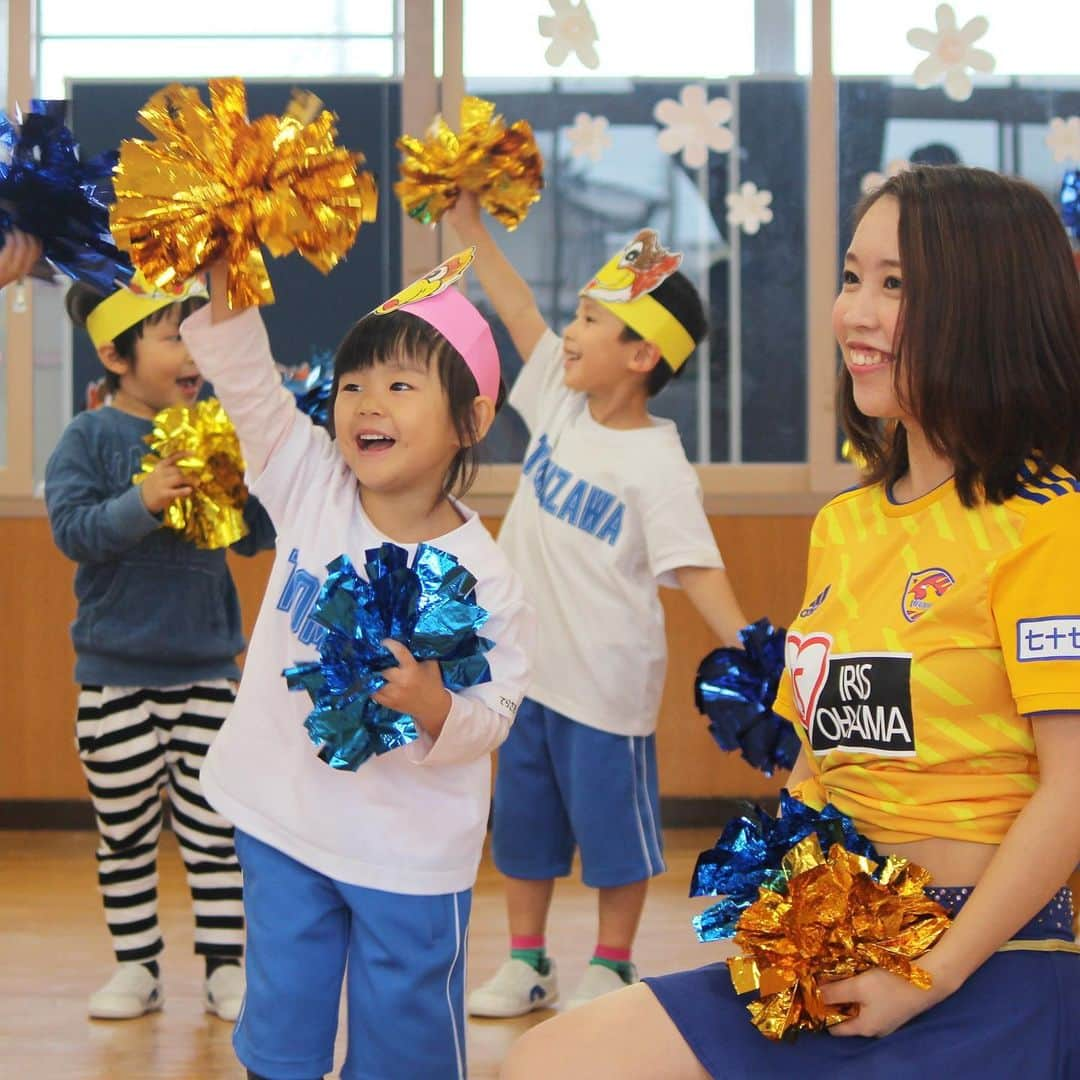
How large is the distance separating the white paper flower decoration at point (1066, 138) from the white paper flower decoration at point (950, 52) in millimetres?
270

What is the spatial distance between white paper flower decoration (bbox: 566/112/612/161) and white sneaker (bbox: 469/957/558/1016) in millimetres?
2704

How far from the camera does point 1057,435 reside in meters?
1.59

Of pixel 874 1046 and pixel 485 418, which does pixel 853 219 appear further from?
pixel 874 1046

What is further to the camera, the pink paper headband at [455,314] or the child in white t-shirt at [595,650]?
the child in white t-shirt at [595,650]

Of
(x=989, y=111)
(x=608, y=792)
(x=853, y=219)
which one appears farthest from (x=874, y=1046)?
(x=989, y=111)

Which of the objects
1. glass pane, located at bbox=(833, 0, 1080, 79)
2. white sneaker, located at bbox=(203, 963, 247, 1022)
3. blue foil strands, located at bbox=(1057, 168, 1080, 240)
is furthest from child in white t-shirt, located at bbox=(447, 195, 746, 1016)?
glass pane, located at bbox=(833, 0, 1080, 79)

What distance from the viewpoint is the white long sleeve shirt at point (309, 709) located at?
6.37 ft

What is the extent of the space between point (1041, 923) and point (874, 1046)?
0.21 meters

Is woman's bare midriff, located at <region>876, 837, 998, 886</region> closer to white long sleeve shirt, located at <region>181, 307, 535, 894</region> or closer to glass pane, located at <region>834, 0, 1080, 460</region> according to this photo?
white long sleeve shirt, located at <region>181, 307, 535, 894</region>

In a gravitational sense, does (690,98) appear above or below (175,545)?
above

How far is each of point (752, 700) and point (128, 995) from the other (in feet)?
4.52

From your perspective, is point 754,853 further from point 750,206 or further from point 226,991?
point 750,206

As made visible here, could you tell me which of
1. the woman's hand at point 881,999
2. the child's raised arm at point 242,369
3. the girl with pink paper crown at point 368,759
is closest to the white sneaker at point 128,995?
the girl with pink paper crown at point 368,759

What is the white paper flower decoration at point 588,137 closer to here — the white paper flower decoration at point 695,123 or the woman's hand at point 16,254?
the white paper flower decoration at point 695,123
